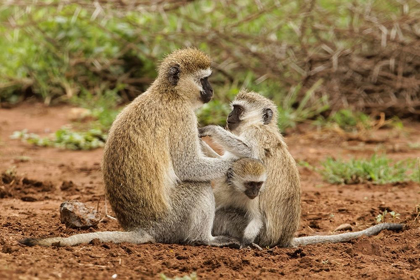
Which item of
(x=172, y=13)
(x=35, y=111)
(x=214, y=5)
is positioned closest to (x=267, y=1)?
(x=214, y=5)

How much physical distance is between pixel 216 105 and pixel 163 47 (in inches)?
68.4

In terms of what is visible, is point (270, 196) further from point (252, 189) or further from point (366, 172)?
point (366, 172)

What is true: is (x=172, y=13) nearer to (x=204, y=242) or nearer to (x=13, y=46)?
(x=13, y=46)

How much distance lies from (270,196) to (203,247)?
2.49 feet

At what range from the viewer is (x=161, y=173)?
5035 millimetres

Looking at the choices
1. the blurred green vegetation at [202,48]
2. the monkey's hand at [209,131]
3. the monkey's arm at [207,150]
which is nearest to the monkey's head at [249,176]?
the monkey's hand at [209,131]

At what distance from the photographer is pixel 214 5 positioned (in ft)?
39.0

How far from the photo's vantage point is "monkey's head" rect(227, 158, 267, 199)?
16.9 ft

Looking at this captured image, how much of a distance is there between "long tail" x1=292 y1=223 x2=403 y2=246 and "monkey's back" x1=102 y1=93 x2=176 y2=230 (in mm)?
1305

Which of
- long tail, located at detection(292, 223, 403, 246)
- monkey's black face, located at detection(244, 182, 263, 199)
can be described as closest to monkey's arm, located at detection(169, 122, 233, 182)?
monkey's black face, located at detection(244, 182, 263, 199)

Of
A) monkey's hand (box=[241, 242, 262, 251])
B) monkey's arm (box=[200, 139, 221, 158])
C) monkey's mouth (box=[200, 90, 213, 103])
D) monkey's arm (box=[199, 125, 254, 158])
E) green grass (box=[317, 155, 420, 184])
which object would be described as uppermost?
monkey's mouth (box=[200, 90, 213, 103])

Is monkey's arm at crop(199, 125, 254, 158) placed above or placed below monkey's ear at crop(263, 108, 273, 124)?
below

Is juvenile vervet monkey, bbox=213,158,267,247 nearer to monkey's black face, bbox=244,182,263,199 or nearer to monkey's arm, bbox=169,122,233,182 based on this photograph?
monkey's black face, bbox=244,182,263,199

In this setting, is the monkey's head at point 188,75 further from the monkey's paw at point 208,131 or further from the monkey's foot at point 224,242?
the monkey's foot at point 224,242
